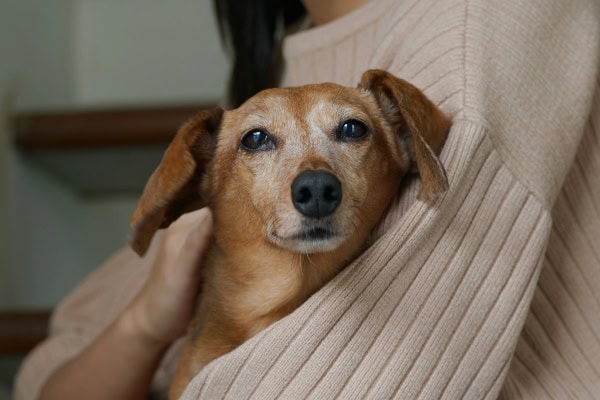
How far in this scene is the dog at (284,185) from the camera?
2.87 ft

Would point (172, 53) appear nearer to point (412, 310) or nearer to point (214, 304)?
point (214, 304)

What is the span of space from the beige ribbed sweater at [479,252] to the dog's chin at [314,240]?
0.05m

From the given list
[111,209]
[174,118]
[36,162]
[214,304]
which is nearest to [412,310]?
[214,304]

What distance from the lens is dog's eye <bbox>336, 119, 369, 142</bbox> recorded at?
0.96 m

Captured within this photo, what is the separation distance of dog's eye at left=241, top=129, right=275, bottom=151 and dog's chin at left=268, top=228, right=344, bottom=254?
0.42 feet

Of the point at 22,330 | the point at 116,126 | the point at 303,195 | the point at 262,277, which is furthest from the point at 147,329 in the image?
the point at 116,126

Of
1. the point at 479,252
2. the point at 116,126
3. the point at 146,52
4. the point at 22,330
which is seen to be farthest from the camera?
the point at 146,52

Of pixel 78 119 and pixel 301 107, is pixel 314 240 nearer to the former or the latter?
pixel 301 107

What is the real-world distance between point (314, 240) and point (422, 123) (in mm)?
165

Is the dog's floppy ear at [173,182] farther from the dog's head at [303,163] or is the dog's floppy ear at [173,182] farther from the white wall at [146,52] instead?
the white wall at [146,52]

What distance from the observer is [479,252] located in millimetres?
953

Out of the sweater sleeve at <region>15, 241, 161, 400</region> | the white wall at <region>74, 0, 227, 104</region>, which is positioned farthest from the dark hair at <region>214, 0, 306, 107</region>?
the white wall at <region>74, 0, 227, 104</region>

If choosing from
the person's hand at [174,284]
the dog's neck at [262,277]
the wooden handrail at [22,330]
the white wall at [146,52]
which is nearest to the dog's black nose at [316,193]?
the dog's neck at [262,277]

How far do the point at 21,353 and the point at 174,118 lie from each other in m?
0.61
